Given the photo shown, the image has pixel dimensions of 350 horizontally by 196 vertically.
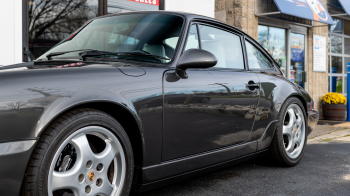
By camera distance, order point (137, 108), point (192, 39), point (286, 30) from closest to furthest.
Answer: point (137, 108) → point (192, 39) → point (286, 30)

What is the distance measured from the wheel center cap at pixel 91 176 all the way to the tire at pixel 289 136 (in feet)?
7.25

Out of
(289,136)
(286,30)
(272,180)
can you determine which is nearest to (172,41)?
(272,180)

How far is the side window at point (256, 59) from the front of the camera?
3.74 m

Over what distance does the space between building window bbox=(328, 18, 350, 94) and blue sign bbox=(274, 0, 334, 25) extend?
2572 mm

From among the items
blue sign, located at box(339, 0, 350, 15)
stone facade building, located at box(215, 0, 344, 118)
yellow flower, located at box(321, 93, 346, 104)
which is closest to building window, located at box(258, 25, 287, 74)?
stone facade building, located at box(215, 0, 344, 118)

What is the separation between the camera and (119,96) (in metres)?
2.18

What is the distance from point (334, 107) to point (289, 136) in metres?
7.04

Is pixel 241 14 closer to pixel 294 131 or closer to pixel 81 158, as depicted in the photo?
pixel 294 131

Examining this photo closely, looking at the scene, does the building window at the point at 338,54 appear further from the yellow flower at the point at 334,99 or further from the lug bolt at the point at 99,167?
the lug bolt at the point at 99,167

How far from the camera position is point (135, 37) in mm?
2834

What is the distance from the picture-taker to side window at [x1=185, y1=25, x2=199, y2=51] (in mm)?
2926

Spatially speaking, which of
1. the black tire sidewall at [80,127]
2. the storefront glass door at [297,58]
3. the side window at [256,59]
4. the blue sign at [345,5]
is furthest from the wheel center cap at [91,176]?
the blue sign at [345,5]

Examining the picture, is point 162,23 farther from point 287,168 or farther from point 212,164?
point 287,168

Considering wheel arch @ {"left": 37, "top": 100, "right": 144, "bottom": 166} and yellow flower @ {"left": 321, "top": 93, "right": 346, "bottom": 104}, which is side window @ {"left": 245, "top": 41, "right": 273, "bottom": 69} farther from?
yellow flower @ {"left": 321, "top": 93, "right": 346, "bottom": 104}
